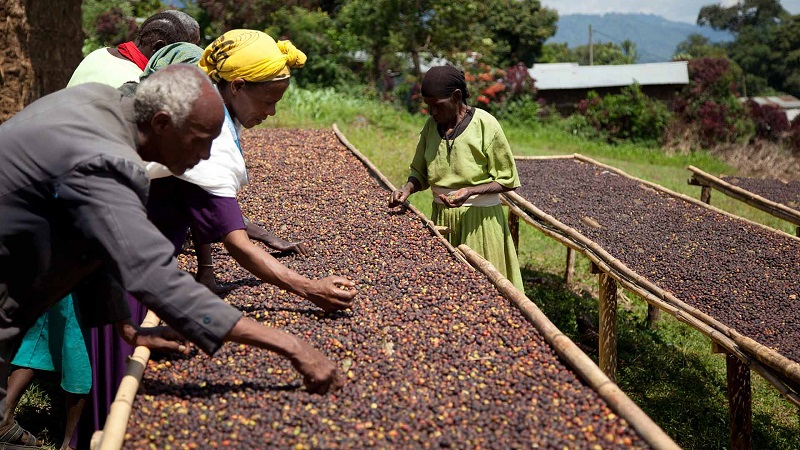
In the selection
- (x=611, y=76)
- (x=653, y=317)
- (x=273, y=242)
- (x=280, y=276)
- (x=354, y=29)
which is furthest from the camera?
(x=611, y=76)

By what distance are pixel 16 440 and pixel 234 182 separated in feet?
5.02

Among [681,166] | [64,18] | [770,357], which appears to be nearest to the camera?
[770,357]

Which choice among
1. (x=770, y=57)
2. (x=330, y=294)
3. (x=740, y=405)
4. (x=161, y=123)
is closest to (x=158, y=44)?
(x=330, y=294)

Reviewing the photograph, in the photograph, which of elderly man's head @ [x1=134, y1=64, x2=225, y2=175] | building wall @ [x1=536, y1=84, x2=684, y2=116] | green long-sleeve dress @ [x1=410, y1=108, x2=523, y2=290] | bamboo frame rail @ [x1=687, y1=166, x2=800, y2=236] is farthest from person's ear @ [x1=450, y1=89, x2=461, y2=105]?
building wall @ [x1=536, y1=84, x2=684, y2=116]

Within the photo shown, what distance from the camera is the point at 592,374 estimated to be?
2172mm

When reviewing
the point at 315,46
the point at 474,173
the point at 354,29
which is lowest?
the point at 315,46

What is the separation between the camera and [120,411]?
195 cm

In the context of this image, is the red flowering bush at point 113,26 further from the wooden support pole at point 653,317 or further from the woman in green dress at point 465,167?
the woman in green dress at point 465,167

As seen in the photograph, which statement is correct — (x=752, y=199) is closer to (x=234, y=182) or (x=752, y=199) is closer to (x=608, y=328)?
(x=608, y=328)

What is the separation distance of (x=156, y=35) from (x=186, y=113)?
2.12 metres

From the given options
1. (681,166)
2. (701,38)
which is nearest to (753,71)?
(701,38)

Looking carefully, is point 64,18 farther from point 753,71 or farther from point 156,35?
point 753,71

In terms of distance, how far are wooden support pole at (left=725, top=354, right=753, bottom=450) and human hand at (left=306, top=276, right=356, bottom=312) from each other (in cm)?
228

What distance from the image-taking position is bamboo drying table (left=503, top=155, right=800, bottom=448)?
11.0 ft
